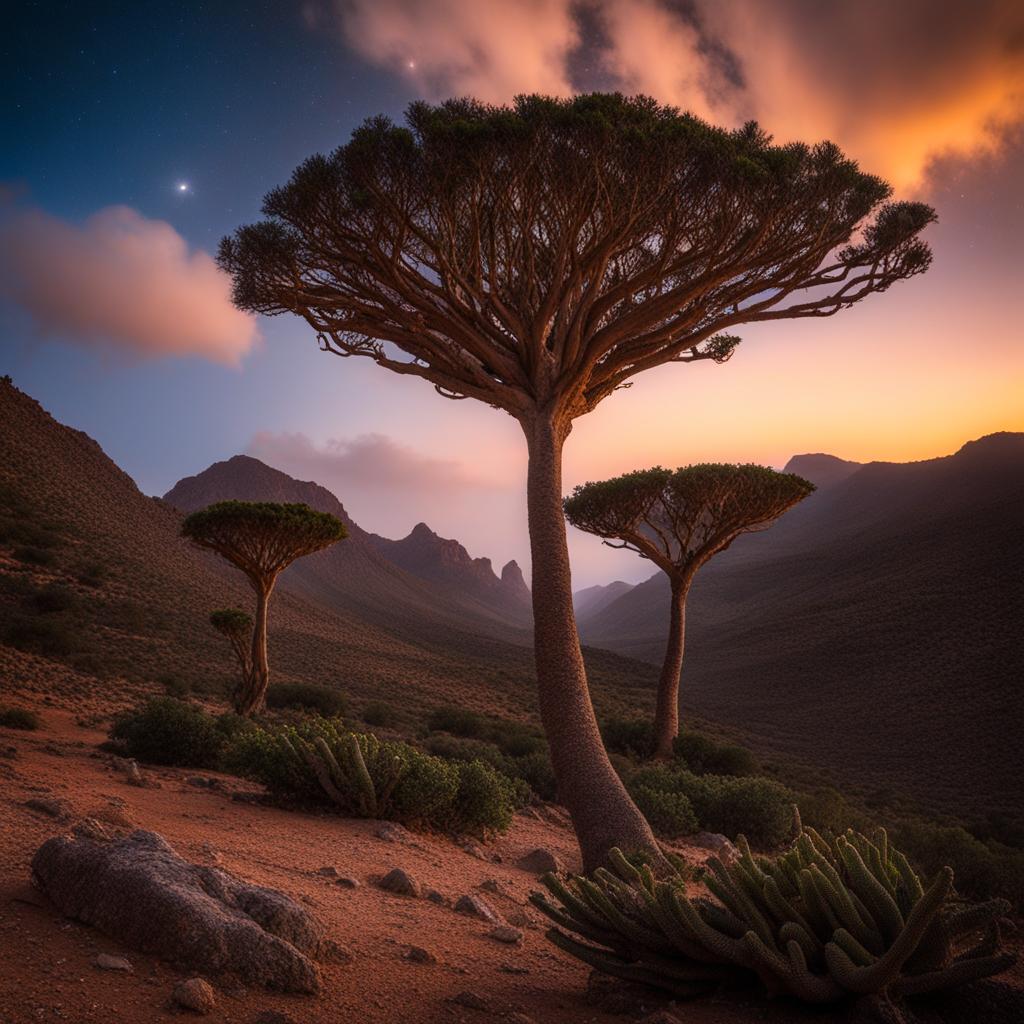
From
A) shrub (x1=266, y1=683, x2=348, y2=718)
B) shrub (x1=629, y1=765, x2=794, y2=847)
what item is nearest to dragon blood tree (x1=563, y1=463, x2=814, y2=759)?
shrub (x1=629, y1=765, x2=794, y2=847)

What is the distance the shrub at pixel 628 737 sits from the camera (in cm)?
1845

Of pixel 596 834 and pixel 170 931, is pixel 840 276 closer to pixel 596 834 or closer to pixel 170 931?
pixel 596 834

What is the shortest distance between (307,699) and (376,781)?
14073 mm

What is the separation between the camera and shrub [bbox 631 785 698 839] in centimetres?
942

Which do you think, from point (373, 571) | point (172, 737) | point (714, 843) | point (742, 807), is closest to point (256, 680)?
point (172, 737)

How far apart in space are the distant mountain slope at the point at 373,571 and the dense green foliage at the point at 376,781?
5182 centimetres

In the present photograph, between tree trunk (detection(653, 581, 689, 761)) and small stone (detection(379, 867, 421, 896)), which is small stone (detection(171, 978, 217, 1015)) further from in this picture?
tree trunk (detection(653, 581, 689, 761))

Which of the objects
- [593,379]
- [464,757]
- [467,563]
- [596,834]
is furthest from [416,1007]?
[467,563]

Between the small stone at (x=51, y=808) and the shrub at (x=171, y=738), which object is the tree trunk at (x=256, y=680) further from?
the small stone at (x=51, y=808)

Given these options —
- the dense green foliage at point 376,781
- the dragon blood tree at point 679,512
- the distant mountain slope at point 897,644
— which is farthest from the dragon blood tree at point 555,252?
→ the distant mountain slope at point 897,644

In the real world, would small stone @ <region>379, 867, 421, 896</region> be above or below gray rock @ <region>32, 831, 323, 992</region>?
below

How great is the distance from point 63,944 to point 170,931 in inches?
16.4

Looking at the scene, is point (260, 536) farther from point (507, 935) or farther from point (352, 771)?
point (507, 935)

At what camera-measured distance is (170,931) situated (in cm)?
289
